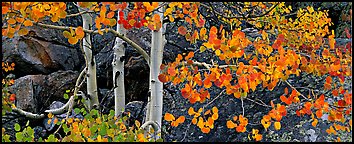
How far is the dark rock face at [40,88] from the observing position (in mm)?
8242

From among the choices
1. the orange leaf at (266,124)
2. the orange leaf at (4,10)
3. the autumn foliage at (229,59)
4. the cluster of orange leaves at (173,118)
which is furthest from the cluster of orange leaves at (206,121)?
the orange leaf at (4,10)

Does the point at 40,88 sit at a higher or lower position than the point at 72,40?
lower

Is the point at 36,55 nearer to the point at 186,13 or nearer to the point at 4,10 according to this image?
the point at 186,13

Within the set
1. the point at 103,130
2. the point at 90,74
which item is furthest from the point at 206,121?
the point at 103,130

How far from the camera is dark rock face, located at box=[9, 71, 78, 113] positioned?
824 centimetres

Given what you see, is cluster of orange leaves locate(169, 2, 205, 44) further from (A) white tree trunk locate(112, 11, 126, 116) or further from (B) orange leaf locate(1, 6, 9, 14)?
(B) orange leaf locate(1, 6, 9, 14)

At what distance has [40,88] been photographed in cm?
854

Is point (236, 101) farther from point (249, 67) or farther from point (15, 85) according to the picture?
point (15, 85)

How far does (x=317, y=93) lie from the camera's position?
5141mm

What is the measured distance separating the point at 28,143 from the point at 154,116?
1.69 m

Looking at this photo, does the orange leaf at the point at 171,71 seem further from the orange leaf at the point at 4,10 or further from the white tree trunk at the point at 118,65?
the orange leaf at the point at 4,10

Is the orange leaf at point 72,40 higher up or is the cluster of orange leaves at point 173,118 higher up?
the orange leaf at point 72,40

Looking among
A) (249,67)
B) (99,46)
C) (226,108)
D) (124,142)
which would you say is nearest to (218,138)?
(226,108)

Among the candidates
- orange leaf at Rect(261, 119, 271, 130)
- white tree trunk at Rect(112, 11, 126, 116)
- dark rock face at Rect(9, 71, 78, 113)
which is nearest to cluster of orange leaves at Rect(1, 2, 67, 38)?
white tree trunk at Rect(112, 11, 126, 116)
